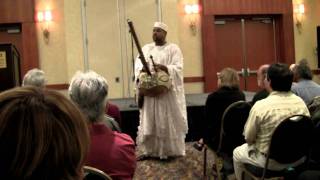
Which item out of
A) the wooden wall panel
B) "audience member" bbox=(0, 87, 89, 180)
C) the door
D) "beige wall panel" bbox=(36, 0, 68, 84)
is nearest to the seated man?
"audience member" bbox=(0, 87, 89, 180)

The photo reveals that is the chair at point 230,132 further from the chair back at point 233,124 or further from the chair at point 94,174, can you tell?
the chair at point 94,174

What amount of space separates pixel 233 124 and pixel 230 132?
0.08 m

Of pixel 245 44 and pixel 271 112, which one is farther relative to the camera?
pixel 245 44

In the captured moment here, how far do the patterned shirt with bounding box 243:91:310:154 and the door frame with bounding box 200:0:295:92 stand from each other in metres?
5.72

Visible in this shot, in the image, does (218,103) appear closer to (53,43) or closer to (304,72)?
(304,72)

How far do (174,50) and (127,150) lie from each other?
10.8 feet

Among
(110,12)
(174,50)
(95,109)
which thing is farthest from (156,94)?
(110,12)

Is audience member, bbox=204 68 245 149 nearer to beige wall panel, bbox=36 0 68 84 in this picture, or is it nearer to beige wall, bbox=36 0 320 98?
beige wall, bbox=36 0 320 98

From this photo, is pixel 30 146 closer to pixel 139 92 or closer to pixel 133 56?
pixel 139 92

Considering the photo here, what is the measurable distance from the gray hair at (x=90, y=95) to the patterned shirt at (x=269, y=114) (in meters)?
1.12

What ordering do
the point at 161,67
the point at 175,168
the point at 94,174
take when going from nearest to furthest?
the point at 94,174, the point at 175,168, the point at 161,67

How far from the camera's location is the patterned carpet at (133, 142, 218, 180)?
14.0 ft

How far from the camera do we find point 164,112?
494 centimetres

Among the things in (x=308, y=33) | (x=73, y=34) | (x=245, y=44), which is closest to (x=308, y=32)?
(x=308, y=33)
